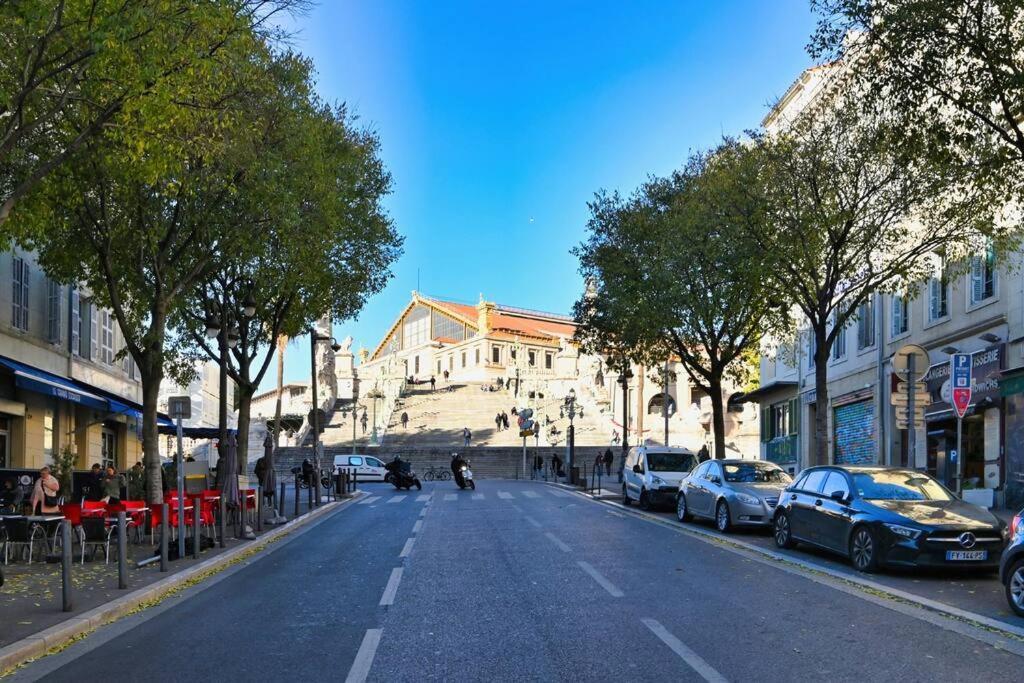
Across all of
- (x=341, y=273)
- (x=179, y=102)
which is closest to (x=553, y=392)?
(x=341, y=273)

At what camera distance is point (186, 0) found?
34.7 ft

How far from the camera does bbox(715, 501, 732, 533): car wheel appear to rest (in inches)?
764

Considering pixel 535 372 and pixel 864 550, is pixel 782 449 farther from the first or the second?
pixel 535 372

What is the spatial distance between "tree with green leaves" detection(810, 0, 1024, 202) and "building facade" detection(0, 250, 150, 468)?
49.1 feet

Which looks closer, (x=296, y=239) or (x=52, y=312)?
(x=296, y=239)

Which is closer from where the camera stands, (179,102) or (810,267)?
(179,102)

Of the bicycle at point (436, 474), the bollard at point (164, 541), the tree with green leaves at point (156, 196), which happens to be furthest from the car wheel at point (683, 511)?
the bicycle at point (436, 474)

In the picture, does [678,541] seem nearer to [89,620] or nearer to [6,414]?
[89,620]

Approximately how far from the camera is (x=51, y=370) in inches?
987

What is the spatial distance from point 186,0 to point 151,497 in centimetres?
872

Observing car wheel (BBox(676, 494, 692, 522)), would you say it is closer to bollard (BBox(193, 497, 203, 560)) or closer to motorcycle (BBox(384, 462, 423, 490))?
bollard (BBox(193, 497, 203, 560))

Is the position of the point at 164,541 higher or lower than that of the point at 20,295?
lower

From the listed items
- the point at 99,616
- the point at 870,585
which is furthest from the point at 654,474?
the point at 99,616

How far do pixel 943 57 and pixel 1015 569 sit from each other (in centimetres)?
692
